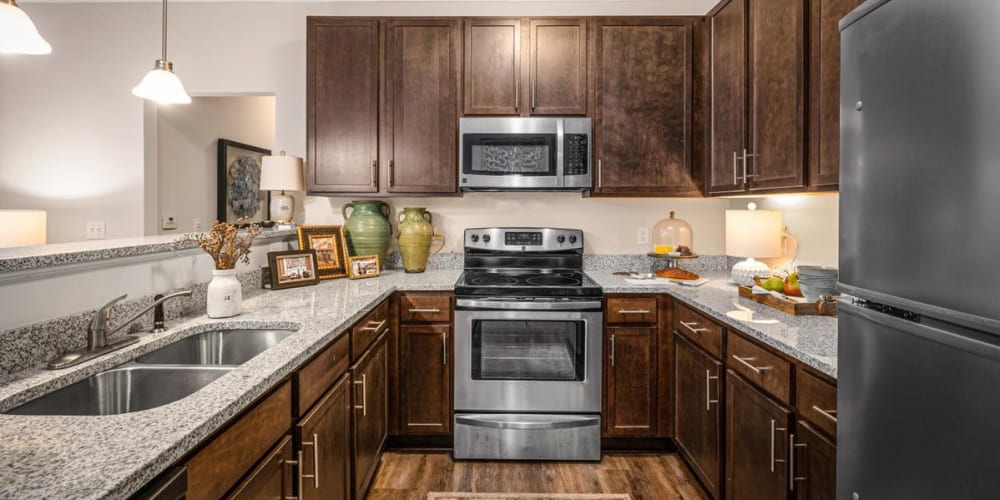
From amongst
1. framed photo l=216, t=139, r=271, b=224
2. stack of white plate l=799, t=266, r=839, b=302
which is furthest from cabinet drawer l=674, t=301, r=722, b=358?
framed photo l=216, t=139, r=271, b=224

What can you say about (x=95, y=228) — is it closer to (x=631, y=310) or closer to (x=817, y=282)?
(x=631, y=310)

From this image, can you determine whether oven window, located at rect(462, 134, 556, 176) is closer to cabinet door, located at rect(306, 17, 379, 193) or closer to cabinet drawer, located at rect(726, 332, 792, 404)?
cabinet door, located at rect(306, 17, 379, 193)

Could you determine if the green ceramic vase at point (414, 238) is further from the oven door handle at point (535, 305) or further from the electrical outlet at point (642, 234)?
the electrical outlet at point (642, 234)

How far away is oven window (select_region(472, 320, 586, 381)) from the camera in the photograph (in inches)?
102

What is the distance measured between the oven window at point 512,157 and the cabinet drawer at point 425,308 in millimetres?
729

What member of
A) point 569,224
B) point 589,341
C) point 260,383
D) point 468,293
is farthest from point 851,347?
point 569,224

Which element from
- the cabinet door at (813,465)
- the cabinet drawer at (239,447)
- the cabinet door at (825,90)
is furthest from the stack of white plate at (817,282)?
the cabinet drawer at (239,447)

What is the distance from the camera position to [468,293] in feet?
8.50

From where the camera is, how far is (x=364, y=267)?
2844 millimetres

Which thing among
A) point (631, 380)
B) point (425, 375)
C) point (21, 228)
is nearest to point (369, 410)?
point (425, 375)

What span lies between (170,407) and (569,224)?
8.37 feet

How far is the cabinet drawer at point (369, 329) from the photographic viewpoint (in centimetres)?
194

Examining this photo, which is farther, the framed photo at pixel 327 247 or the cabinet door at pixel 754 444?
the framed photo at pixel 327 247

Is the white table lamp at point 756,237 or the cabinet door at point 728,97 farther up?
the cabinet door at point 728,97
